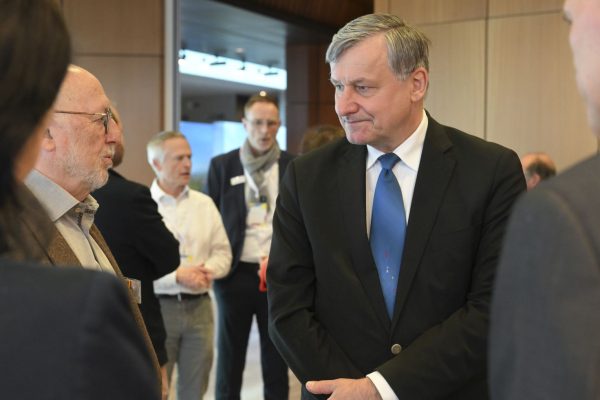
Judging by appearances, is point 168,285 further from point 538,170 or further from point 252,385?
point 538,170

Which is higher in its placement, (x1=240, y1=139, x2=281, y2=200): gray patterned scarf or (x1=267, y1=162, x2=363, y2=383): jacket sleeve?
(x1=240, y1=139, x2=281, y2=200): gray patterned scarf

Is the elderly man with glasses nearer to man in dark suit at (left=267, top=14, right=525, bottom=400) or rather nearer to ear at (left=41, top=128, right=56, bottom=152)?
ear at (left=41, top=128, right=56, bottom=152)

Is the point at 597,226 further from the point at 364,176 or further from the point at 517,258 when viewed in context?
the point at 364,176

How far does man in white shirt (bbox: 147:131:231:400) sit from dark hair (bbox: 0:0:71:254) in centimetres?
324

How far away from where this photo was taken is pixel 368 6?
10.5 meters

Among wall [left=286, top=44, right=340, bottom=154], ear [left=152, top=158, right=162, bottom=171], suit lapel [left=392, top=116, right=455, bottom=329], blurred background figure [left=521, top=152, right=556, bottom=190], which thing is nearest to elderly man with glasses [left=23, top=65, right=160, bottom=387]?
suit lapel [left=392, top=116, right=455, bottom=329]

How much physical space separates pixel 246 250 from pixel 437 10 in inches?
115

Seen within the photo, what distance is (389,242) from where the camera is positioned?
2.19 meters

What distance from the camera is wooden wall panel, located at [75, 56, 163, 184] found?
7012mm

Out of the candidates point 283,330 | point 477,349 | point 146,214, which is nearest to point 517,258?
point 477,349

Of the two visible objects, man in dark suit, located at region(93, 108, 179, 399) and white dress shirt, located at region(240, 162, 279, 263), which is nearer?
man in dark suit, located at region(93, 108, 179, 399)

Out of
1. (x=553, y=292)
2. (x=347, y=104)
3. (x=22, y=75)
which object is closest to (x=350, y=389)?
(x=347, y=104)

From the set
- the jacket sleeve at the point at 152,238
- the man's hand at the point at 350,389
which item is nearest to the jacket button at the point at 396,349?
the man's hand at the point at 350,389

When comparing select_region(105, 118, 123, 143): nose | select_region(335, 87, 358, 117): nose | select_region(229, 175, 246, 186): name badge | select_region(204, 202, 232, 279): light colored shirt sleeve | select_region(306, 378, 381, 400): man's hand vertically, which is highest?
select_region(335, 87, 358, 117): nose
